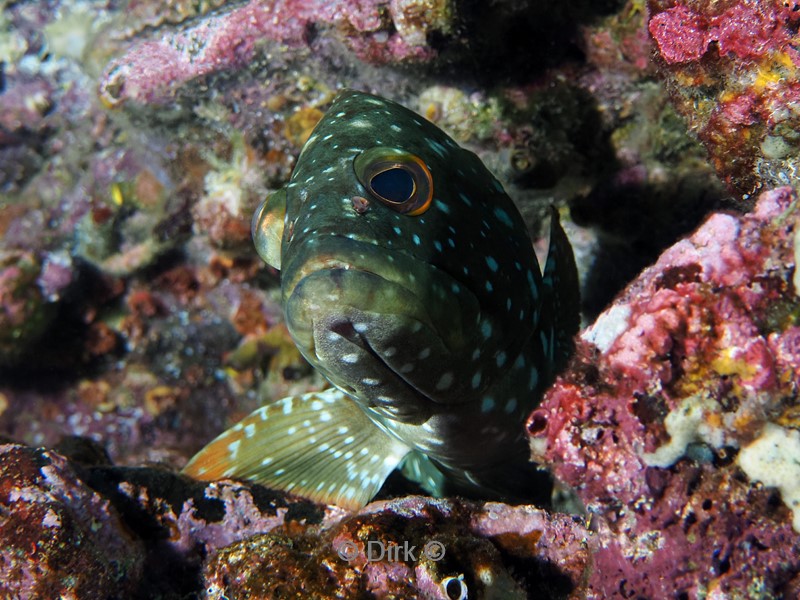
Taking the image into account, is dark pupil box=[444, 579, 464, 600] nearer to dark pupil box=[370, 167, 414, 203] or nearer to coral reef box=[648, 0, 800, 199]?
dark pupil box=[370, 167, 414, 203]

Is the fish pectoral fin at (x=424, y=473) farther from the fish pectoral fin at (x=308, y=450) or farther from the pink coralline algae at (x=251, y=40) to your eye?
the pink coralline algae at (x=251, y=40)

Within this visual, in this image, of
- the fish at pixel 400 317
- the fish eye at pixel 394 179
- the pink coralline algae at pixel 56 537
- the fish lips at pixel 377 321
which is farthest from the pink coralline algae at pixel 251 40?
the pink coralline algae at pixel 56 537

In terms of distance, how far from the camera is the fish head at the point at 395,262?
209 centimetres

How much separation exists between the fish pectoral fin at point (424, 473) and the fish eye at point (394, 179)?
6.25 ft

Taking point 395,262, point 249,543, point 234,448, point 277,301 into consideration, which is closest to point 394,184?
point 395,262

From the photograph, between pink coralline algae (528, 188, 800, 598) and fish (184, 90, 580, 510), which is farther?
fish (184, 90, 580, 510)

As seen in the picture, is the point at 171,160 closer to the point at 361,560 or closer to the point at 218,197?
the point at 218,197

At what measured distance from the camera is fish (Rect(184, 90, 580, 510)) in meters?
2.13

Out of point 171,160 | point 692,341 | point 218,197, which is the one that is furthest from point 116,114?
point 692,341

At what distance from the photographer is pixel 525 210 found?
15.9 feet

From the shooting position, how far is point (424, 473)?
12.5 ft

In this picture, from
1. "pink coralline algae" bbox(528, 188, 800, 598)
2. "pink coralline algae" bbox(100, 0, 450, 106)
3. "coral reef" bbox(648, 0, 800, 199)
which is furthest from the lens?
"pink coralline algae" bbox(100, 0, 450, 106)

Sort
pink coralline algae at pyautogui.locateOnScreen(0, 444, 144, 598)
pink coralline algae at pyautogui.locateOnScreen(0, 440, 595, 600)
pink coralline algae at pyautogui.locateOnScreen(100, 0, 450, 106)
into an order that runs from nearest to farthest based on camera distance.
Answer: pink coralline algae at pyautogui.locateOnScreen(0, 440, 595, 600) → pink coralline algae at pyautogui.locateOnScreen(0, 444, 144, 598) → pink coralline algae at pyautogui.locateOnScreen(100, 0, 450, 106)

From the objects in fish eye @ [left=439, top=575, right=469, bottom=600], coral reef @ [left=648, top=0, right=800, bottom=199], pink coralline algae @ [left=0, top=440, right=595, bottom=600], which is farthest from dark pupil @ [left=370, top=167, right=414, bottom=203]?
coral reef @ [left=648, top=0, right=800, bottom=199]
